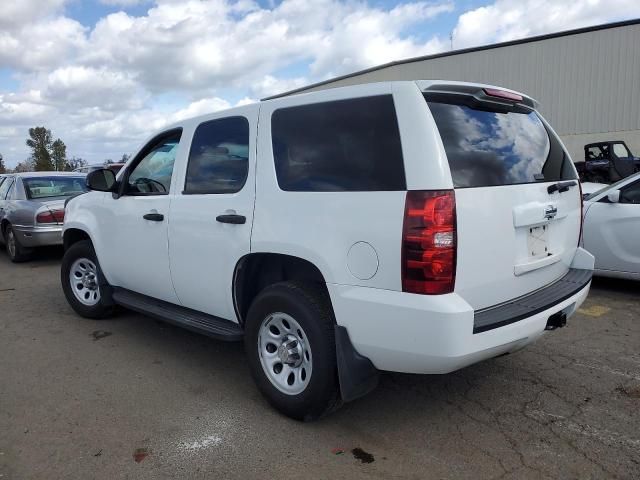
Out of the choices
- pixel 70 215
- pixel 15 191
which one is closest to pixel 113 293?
pixel 70 215

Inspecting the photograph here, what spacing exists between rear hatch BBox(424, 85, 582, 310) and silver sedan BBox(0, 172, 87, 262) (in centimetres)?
775

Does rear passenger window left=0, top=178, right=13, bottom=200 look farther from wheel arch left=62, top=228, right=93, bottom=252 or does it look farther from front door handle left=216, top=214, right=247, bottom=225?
front door handle left=216, top=214, right=247, bottom=225

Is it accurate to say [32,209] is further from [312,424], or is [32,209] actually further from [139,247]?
[312,424]

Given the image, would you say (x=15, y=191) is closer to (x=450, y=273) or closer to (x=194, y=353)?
(x=194, y=353)

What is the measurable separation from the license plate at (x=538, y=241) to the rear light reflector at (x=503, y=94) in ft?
2.63

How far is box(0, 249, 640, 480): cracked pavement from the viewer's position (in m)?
2.67

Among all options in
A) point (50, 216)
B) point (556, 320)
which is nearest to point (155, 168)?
point (556, 320)

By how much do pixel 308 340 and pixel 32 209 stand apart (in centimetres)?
745

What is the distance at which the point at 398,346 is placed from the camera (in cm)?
257

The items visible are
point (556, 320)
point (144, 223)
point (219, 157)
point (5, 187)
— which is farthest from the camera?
point (5, 187)

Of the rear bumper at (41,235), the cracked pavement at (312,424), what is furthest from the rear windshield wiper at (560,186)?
the rear bumper at (41,235)

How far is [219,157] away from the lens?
365cm

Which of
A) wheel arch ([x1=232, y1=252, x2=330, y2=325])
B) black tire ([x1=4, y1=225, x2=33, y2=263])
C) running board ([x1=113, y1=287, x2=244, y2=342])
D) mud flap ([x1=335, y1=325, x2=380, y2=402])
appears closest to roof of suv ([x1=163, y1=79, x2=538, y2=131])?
wheel arch ([x1=232, y1=252, x2=330, y2=325])

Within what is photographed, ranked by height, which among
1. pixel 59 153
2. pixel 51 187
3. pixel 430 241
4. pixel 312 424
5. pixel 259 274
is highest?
pixel 59 153
